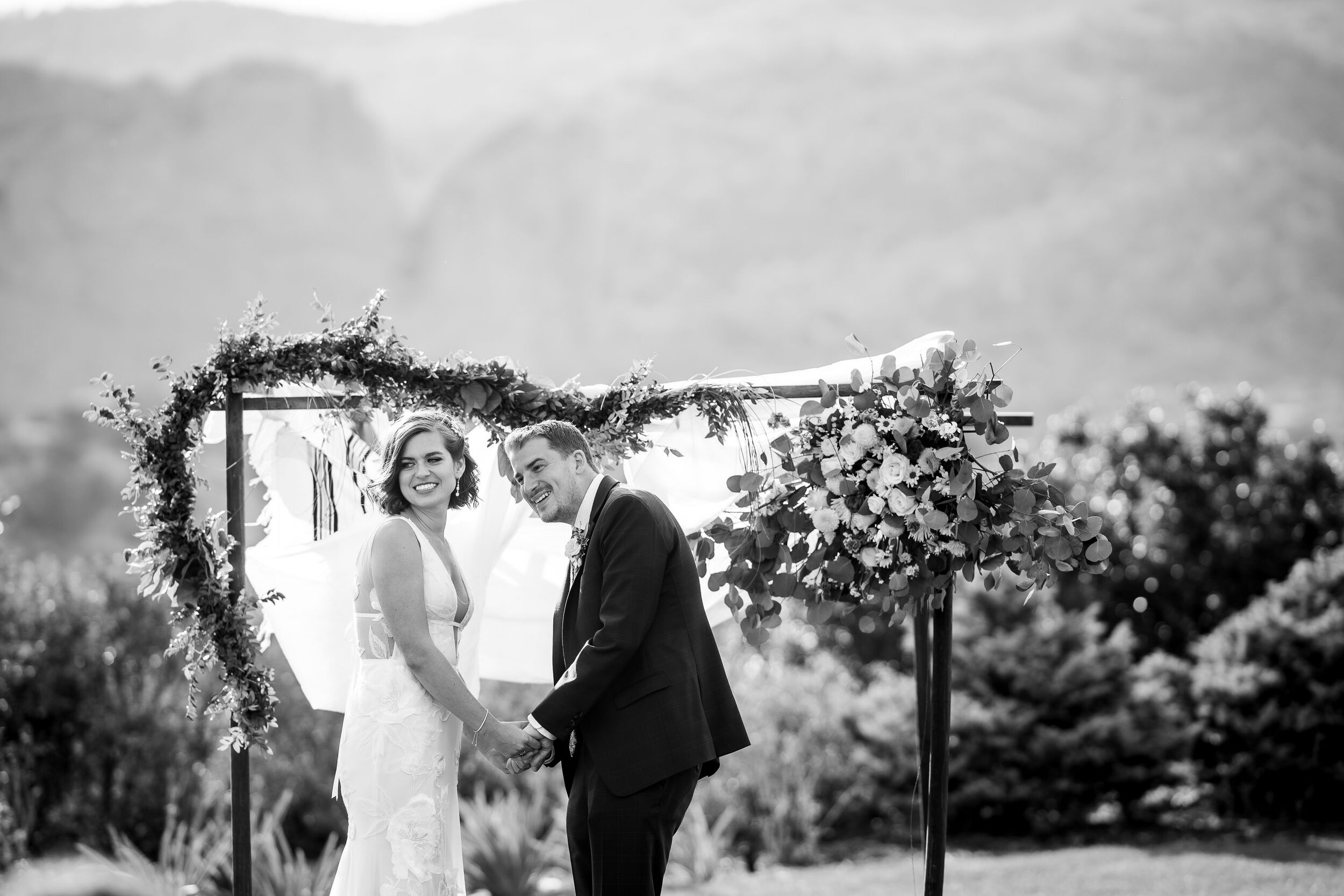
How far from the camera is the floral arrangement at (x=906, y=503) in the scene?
4.30 m

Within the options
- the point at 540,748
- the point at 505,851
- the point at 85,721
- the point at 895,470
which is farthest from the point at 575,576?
the point at 85,721

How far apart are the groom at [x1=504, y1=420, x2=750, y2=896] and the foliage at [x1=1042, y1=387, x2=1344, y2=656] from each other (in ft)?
26.7

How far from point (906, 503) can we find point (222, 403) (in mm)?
2712

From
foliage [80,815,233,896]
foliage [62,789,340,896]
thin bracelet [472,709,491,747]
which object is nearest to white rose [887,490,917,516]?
thin bracelet [472,709,491,747]

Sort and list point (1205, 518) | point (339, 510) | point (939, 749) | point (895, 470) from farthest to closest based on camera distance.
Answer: point (1205, 518)
point (339, 510)
point (939, 749)
point (895, 470)

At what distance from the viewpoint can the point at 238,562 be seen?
15.7 ft

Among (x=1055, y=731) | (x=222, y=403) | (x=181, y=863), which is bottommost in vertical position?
(x=181, y=863)

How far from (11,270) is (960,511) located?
93729mm

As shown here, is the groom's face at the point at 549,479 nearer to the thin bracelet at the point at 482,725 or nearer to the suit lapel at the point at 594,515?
the suit lapel at the point at 594,515

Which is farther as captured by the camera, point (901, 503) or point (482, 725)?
point (901, 503)

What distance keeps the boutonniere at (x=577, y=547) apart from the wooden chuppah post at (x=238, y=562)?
141 centimetres

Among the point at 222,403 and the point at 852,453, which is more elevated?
the point at 222,403

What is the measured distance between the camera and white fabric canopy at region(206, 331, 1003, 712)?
5.18 meters

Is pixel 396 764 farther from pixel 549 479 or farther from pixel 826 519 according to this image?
pixel 826 519
